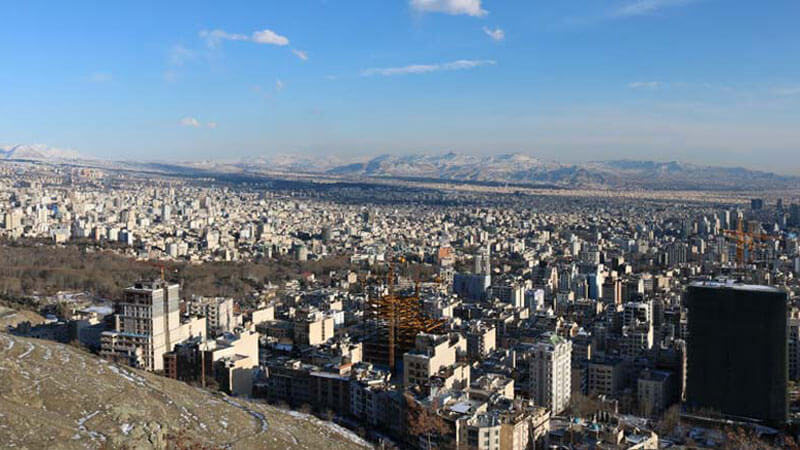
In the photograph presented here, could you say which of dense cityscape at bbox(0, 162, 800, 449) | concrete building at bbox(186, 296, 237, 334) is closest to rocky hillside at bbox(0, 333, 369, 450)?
dense cityscape at bbox(0, 162, 800, 449)

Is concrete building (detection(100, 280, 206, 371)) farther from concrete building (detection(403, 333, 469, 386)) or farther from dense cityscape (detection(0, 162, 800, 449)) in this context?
concrete building (detection(403, 333, 469, 386))

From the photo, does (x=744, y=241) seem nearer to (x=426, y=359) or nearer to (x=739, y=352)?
(x=739, y=352)

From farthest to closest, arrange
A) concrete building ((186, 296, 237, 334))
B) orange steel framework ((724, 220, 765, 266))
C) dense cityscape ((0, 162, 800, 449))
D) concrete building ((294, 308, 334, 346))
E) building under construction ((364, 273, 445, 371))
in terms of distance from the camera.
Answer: orange steel framework ((724, 220, 765, 266)) → concrete building ((186, 296, 237, 334)) → concrete building ((294, 308, 334, 346)) → building under construction ((364, 273, 445, 371)) → dense cityscape ((0, 162, 800, 449))

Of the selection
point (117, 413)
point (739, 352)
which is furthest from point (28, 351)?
point (739, 352)

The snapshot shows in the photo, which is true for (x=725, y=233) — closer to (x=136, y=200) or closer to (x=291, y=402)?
(x=291, y=402)

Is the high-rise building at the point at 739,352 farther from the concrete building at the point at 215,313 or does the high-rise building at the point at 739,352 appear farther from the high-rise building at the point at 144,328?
the concrete building at the point at 215,313

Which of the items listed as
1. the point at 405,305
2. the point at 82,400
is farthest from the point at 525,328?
the point at 82,400
